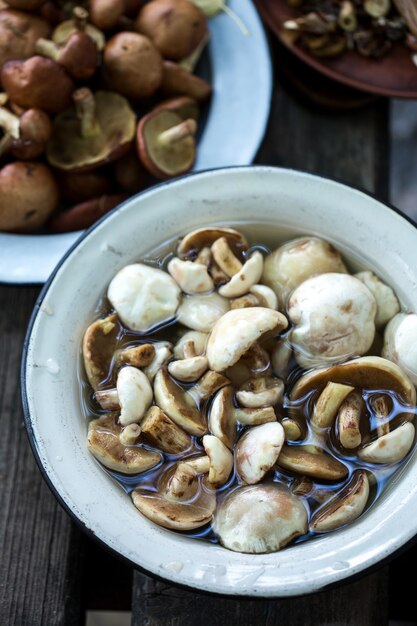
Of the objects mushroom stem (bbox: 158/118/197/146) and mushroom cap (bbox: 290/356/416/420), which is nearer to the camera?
mushroom cap (bbox: 290/356/416/420)

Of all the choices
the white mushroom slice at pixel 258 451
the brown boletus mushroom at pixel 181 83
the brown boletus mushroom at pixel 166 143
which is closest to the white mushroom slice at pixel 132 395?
the white mushroom slice at pixel 258 451

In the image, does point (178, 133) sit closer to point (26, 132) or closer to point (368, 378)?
point (26, 132)

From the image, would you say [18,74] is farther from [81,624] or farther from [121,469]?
[81,624]

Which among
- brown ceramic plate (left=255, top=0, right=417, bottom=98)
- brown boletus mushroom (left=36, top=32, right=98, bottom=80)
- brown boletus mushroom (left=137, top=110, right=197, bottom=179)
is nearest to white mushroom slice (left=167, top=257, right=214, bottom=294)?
brown boletus mushroom (left=137, top=110, right=197, bottom=179)

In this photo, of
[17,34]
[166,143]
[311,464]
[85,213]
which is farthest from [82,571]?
[17,34]

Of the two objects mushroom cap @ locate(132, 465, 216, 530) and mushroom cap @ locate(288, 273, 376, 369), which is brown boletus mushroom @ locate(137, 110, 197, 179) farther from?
mushroom cap @ locate(132, 465, 216, 530)

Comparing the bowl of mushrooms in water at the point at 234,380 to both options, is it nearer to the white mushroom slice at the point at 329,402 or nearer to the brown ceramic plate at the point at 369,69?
the white mushroom slice at the point at 329,402
